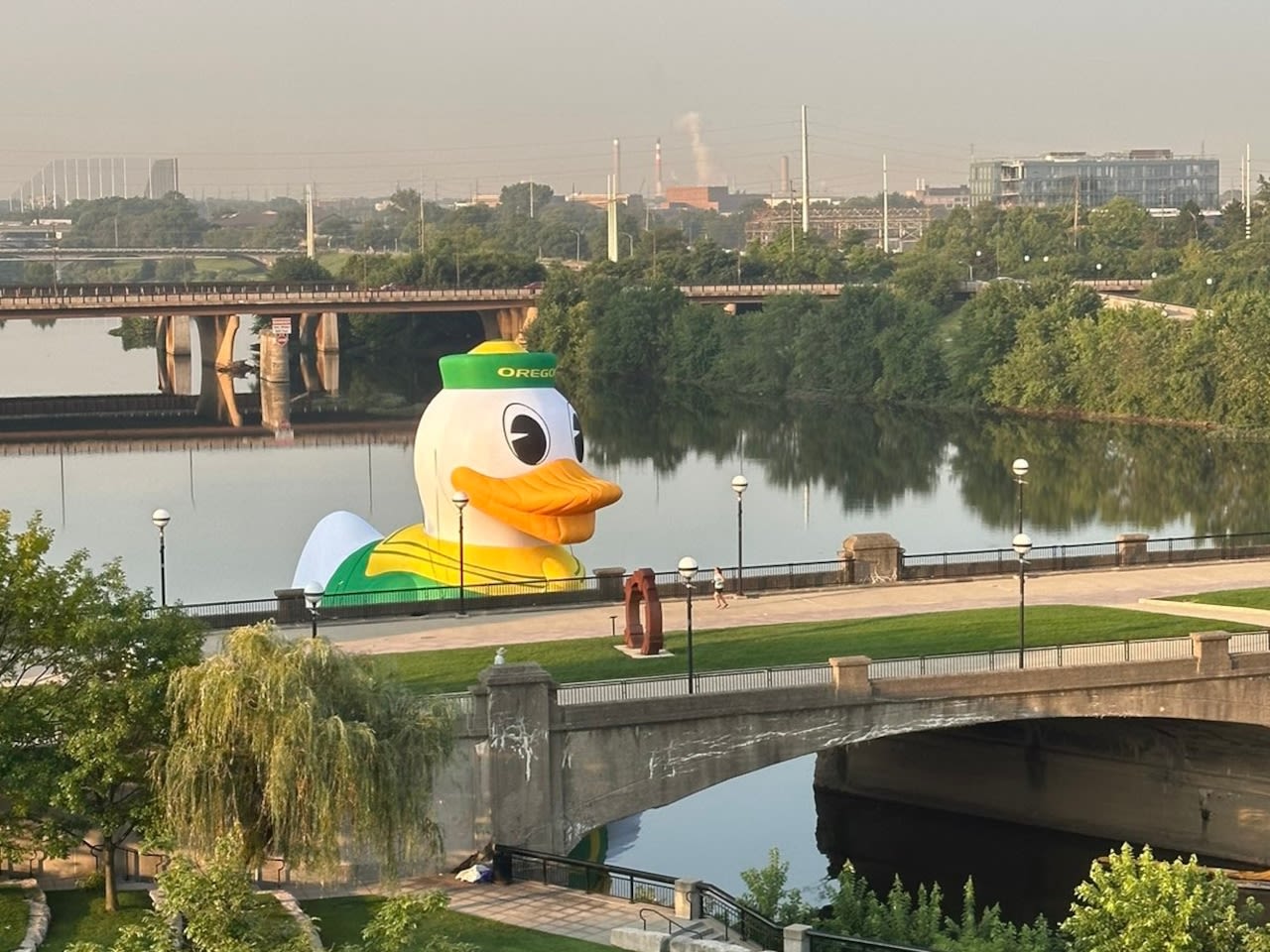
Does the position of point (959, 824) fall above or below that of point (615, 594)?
below

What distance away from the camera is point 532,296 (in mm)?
150875

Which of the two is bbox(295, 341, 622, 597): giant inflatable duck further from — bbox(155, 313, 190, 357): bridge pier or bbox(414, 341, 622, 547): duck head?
bbox(155, 313, 190, 357): bridge pier

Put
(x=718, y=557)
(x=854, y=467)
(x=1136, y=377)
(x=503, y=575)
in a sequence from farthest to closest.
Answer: (x=1136, y=377)
(x=854, y=467)
(x=718, y=557)
(x=503, y=575)

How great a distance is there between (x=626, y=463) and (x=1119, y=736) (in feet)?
198

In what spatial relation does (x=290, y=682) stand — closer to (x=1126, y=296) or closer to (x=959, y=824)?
(x=959, y=824)

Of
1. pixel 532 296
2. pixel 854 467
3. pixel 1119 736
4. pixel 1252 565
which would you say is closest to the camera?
pixel 1119 736

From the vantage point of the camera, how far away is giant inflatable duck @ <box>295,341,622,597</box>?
4497cm

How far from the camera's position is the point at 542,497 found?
4453 centimetres

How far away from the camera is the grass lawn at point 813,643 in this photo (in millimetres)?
39219

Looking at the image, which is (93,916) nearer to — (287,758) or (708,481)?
(287,758)

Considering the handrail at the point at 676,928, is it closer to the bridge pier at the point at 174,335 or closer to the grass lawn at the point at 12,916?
the grass lawn at the point at 12,916

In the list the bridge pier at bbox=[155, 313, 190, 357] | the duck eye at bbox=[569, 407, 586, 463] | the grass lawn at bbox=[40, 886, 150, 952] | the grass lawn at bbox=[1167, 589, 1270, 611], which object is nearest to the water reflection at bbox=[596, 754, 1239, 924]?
the grass lawn at bbox=[1167, 589, 1270, 611]

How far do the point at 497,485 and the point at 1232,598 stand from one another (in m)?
14.4

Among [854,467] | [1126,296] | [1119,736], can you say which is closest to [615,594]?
[1119,736]
